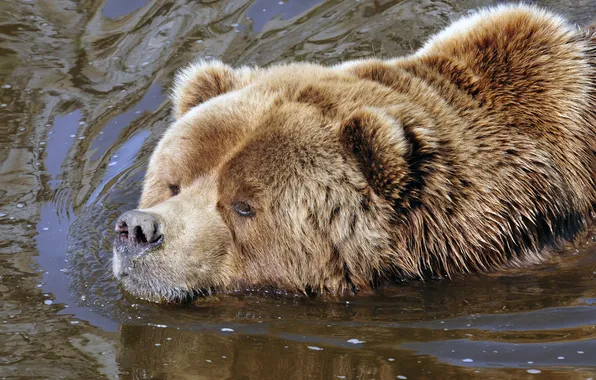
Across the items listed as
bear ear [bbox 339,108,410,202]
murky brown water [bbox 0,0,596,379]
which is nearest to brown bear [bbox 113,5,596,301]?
bear ear [bbox 339,108,410,202]

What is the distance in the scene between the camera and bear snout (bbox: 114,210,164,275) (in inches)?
209

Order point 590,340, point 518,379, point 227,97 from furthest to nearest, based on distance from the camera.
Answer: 1. point 227,97
2. point 590,340
3. point 518,379

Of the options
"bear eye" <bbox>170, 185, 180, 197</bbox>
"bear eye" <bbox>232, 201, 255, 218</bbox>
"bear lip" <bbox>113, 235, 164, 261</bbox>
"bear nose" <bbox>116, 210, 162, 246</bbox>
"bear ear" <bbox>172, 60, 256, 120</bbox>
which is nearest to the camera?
"bear nose" <bbox>116, 210, 162, 246</bbox>

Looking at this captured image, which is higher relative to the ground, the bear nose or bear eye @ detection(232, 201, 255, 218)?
bear eye @ detection(232, 201, 255, 218)

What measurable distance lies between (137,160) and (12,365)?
346 cm

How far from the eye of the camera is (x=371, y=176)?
216 inches

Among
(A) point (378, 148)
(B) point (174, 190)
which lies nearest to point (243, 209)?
(B) point (174, 190)

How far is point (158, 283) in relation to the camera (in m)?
5.53

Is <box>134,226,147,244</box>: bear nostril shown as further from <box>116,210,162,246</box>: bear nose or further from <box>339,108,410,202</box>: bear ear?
<box>339,108,410,202</box>: bear ear

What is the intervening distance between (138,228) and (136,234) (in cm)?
6

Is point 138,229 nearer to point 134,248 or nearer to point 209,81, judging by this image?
point 134,248

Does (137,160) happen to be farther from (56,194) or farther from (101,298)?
(101,298)

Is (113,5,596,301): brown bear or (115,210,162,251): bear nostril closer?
(115,210,162,251): bear nostril

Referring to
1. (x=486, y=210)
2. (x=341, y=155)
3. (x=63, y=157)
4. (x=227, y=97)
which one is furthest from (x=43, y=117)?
(x=486, y=210)
